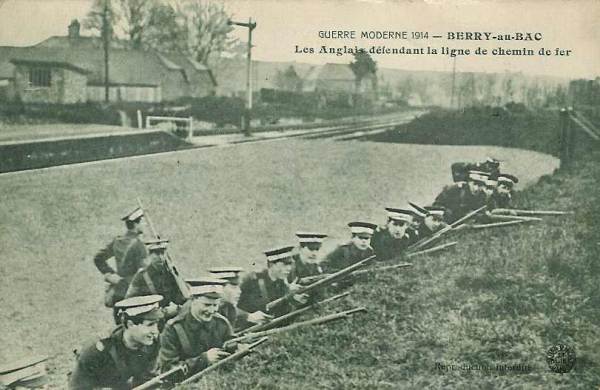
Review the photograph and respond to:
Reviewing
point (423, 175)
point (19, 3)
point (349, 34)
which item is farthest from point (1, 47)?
point (423, 175)

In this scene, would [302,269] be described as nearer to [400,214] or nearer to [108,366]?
[400,214]

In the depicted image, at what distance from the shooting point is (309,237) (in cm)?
364

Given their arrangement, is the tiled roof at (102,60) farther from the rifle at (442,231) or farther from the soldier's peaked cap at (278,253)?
the rifle at (442,231)

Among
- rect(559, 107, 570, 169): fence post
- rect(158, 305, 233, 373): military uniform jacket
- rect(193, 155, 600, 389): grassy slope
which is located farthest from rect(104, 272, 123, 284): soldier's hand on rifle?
rect(559, 107, 570, 169): fence post

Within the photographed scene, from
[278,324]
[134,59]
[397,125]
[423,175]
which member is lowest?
[278,324]

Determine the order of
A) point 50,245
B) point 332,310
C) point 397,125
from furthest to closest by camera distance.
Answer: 1. point 397,125
2. point 332,310
3. point 50,245

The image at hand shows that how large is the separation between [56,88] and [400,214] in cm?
227

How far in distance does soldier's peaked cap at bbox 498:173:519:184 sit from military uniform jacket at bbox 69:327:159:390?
2.49 m

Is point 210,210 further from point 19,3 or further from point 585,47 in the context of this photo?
point 585,47

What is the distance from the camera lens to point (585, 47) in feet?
11.9

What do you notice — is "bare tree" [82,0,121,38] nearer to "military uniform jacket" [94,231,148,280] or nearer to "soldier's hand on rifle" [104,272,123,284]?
"military uniform jacket" [94,231,148,280]

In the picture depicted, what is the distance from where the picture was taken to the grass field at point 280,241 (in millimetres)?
3330

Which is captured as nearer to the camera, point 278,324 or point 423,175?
point 278,324

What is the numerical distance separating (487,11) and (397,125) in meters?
0.87
